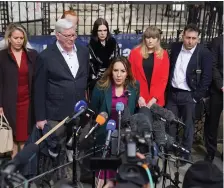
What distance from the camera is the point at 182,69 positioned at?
464 cm

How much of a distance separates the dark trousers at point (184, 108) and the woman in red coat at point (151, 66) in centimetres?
18

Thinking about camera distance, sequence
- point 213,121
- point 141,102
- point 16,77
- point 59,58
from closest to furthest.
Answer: point 59,58 < point 16,77 < point 141,102 < point 213,121

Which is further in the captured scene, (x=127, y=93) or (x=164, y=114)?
(x=127, y=93)

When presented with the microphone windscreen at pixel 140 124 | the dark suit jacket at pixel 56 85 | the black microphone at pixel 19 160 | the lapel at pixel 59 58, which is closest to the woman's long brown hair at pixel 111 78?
the dark suit jacket at pixel 56 85

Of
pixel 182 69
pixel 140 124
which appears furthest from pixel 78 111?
pixel 182 69

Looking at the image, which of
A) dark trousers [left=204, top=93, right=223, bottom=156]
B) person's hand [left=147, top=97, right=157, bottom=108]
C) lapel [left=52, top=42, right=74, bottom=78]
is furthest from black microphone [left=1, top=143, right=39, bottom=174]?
dark trousers [left=204, top=93, right=223, bottom=156]

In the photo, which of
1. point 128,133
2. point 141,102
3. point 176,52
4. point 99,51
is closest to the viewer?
point 128,133

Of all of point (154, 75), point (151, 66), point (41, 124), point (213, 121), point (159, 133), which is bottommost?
point (213, 121)

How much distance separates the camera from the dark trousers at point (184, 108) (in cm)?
467

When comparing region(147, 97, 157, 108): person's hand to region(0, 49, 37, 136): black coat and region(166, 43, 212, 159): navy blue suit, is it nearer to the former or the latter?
region(166, 43, 212, 159): navy blue suit

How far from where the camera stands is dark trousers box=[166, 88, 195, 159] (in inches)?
184

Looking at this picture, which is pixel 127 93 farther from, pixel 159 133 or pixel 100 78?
pixel 159 133

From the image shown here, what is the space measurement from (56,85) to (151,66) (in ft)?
3.89

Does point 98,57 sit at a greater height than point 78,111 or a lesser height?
greater
